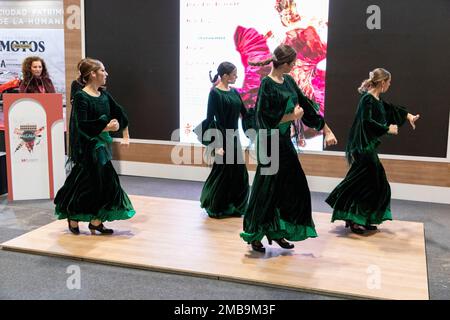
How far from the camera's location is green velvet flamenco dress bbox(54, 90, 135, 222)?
3906 millimetres

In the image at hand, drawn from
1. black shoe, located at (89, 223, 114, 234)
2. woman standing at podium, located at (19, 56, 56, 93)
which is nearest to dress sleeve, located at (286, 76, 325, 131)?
black shoe, located at (89, 223, 114, 234)

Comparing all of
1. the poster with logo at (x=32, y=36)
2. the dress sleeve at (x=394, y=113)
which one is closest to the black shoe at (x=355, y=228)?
the dress sleeve at (x=394, y=113)

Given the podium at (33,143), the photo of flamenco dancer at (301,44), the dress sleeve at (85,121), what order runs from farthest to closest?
1. the photo of flamenco dancer at (301,44)
2. the podium at (33,143)
3. the dress sleeve at (85,121)

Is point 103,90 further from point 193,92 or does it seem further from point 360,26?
point 360,26

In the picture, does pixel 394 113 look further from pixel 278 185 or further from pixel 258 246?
pixel 258 246

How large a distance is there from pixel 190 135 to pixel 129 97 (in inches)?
40.0

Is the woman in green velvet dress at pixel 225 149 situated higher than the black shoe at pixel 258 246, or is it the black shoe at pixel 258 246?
the woman in green velvet dress at pixel 225 149

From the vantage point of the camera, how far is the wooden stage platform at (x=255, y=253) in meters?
3.29

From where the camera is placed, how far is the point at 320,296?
10.3 ft

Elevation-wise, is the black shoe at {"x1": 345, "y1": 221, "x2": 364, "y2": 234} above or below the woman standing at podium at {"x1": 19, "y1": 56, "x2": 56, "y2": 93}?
below

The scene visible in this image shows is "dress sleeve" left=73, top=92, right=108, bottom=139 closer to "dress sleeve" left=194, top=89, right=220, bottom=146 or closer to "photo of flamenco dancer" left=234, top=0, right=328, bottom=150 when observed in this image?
"dress sleeve" left=194, top=89, right=220, bottom=146

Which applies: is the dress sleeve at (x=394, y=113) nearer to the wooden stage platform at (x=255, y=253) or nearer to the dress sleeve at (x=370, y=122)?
the dress sleeve at (x=370, y=122)

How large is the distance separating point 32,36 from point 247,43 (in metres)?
3.35

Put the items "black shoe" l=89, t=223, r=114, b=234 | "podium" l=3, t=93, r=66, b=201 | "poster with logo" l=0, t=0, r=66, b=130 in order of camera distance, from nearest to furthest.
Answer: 1. "black shoe" l=89, t=223, r=114, b=234
2. "podium" l=3, t=93, r=66, b=201
3. "poster with logo" l=0, t=0, r=66, b=130
